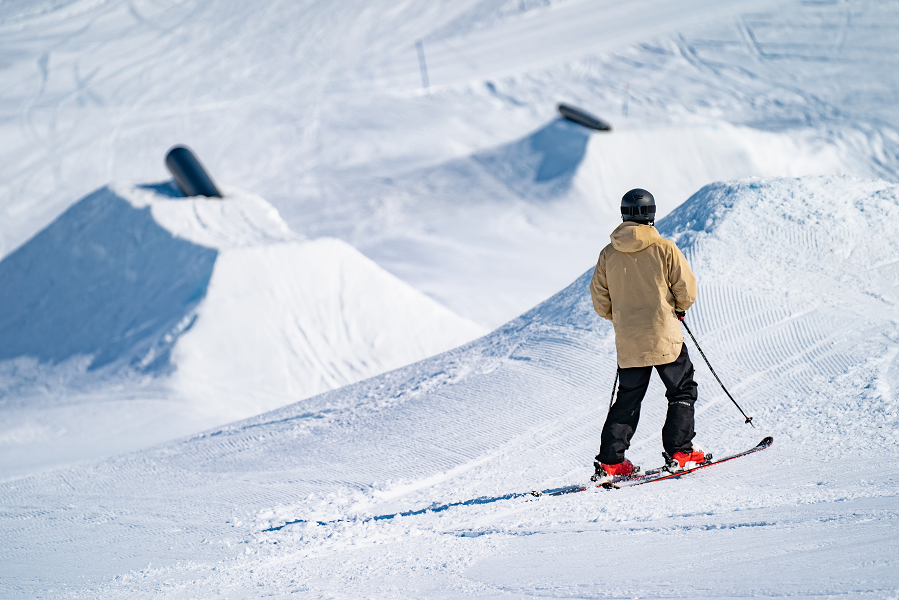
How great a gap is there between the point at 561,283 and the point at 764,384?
30.3 feet

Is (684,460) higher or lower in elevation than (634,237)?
lower

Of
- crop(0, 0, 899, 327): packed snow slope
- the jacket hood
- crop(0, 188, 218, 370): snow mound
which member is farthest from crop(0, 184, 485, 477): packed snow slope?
the jacket hood

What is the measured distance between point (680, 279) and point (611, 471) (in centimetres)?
95

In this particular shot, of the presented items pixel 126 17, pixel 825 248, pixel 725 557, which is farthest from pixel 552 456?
pixel 126 17

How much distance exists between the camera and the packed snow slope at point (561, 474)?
2846 mm

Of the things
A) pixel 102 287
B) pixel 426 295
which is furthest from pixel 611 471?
pixel 426 295

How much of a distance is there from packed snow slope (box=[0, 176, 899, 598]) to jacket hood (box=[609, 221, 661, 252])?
109 cm

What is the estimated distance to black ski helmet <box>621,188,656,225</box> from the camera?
346cm

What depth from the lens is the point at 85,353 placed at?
33.0 feet

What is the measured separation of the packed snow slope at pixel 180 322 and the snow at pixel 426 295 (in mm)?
51

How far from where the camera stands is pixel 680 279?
348 cm

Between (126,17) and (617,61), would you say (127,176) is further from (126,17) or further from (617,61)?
(617,61)

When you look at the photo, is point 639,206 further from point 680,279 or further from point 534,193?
point 534,193

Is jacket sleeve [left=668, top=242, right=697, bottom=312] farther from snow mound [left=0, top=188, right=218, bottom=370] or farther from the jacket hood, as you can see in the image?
snow mound [left=0, top=188, right=218, bottom=370]
